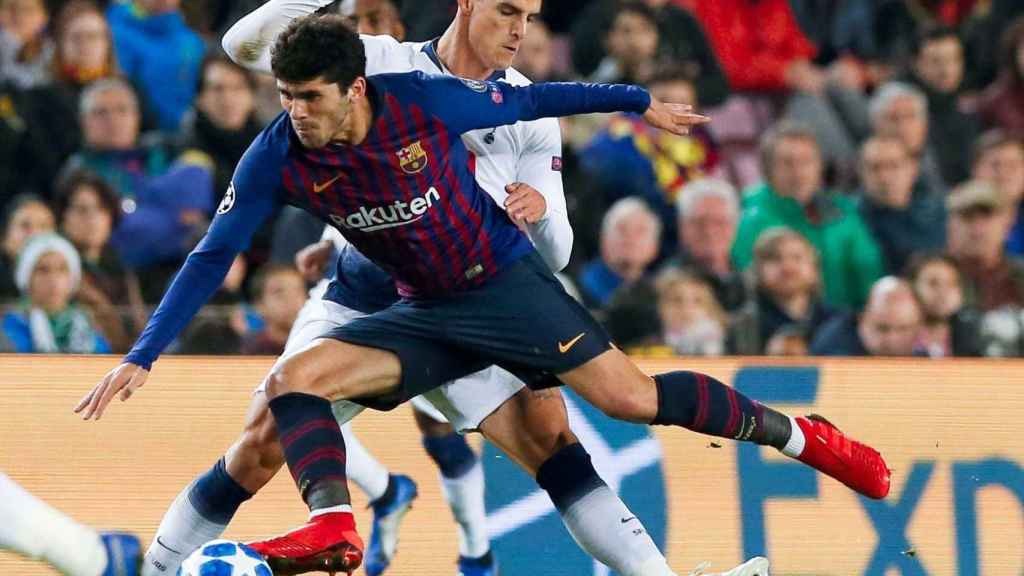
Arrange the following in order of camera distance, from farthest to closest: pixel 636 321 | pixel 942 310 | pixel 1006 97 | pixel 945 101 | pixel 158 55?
pixel 1006 97 → pixel 945 101 → pixel 158 55 → pixel 942 310 → pixel 636 321

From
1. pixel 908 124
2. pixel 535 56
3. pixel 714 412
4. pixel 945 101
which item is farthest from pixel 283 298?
pixel 945 101

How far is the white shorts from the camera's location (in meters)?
4.84

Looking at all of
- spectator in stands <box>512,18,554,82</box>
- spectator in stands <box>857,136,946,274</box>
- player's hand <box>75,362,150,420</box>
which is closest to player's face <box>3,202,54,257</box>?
spectator in stands <box>512,18,554,82</box>

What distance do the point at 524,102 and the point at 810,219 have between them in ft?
11.9

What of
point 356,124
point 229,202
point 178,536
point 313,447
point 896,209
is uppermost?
point 356,124

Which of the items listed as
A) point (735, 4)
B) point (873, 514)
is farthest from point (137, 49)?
point (873, 514)

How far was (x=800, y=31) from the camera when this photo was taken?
9242 mm

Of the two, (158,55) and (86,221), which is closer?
(86,221)

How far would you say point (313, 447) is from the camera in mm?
4406

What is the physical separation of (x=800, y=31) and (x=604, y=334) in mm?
4930

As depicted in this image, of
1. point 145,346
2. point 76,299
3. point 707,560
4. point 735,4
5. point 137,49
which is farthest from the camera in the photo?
point 735,4

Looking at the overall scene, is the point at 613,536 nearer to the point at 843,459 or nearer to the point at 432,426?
the point at 843,459

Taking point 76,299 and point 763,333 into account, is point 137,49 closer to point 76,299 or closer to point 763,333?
point 76,299

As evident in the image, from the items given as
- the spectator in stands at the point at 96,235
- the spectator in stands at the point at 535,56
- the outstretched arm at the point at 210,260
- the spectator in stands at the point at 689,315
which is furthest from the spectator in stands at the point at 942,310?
the outstretched arm at the point at 210,260
